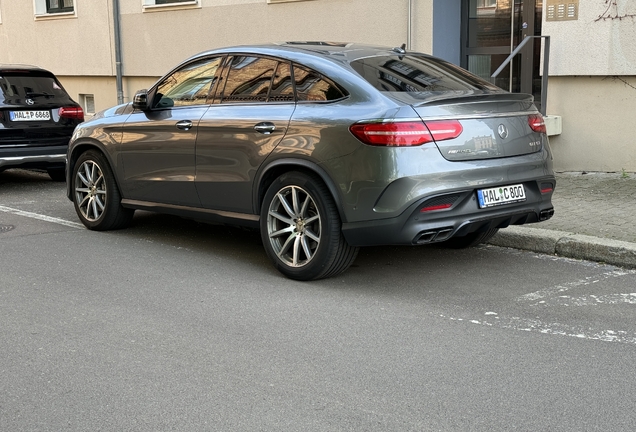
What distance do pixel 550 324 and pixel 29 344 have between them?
299 centimetres

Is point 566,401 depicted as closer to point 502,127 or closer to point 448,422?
point 448,422

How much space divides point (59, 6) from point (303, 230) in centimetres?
1481

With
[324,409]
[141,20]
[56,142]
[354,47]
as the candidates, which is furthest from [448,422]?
[141,20]

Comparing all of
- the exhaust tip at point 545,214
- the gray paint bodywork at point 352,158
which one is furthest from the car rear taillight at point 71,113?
the exhaust tip at point 545,214

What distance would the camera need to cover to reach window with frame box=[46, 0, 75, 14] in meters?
18.8

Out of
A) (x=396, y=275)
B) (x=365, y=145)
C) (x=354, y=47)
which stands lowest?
(x=396, y=275)

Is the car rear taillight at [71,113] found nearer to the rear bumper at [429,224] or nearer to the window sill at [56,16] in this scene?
the rear bumper at [429,224]

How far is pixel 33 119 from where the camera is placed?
10930 mm

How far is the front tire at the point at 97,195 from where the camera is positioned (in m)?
7.90

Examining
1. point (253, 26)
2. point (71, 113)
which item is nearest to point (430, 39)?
point (253, 26)

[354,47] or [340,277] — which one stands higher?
[354,47]

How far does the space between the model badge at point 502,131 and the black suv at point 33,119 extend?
6.67 m

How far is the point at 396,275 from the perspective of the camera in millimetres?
6359

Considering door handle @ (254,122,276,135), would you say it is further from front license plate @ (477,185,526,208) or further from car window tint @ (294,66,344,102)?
front license plate @ (477,185,526,208)
